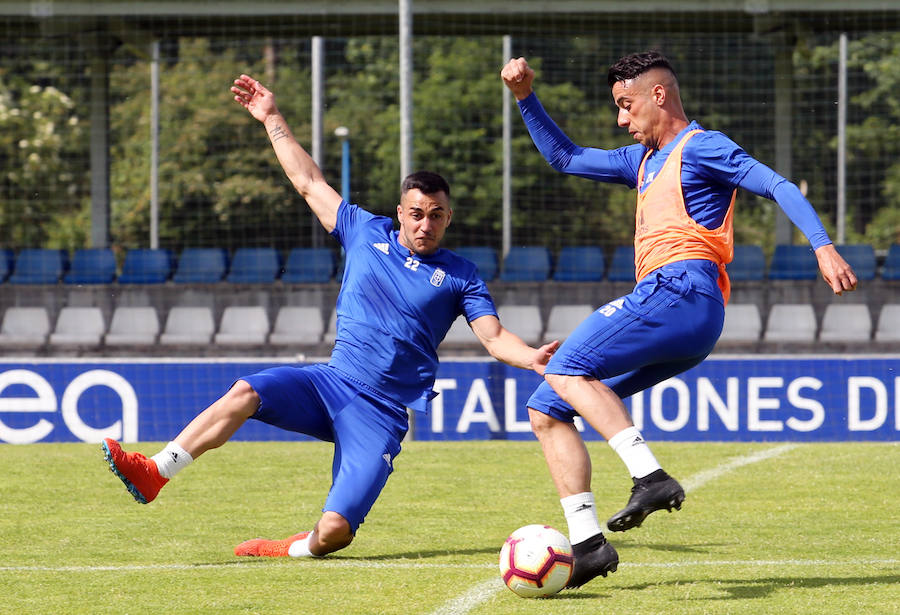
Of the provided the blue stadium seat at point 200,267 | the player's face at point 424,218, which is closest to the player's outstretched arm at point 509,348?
the player's face at point 424,218

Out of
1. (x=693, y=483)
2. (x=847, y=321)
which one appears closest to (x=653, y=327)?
(x=693, y=483)

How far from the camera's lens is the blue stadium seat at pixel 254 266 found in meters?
18.9

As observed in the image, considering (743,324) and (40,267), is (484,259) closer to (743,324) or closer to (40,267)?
(743,324)

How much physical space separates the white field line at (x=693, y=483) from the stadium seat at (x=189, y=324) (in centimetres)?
891

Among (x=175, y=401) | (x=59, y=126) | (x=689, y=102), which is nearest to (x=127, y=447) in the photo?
(x=175, y=401)

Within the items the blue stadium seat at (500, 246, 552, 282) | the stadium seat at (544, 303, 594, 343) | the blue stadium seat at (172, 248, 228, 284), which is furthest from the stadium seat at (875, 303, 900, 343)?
the blue stadium seat at (172, 248, 228, 284)

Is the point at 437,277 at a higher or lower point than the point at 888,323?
higher

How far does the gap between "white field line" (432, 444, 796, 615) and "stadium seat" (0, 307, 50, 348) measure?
10622 mm

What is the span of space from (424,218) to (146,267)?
1331 cm

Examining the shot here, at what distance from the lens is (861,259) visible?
60.7 feet

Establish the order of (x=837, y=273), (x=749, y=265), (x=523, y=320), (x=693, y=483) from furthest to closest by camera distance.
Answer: (x=749, y=265)
(x=523, y=320)
(x=693, y=483)
(x=837, y=273)

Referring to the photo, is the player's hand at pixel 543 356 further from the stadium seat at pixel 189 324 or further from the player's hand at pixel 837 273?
the stadium seat at pixel 189 324

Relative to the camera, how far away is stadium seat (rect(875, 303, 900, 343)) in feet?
54.8

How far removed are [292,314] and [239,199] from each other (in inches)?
437
